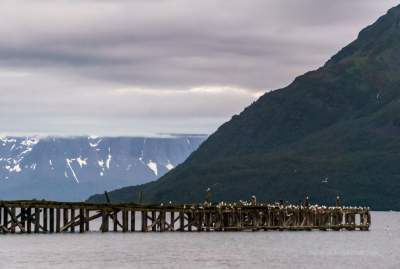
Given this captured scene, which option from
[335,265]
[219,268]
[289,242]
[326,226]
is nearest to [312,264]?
[335,265]

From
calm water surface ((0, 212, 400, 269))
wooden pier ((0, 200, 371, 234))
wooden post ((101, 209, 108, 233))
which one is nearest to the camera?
calm water surface ((0, 212, 400, 269))

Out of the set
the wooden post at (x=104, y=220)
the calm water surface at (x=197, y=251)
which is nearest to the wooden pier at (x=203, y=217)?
the wooden post at (x=104, y=220)

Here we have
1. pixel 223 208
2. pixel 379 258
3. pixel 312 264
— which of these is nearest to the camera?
pixel 312 264

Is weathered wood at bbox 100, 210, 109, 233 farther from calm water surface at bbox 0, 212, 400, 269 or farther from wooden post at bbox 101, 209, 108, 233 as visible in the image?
calm water surface at bbox 0, 212, 400, 269

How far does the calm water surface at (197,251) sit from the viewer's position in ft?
399

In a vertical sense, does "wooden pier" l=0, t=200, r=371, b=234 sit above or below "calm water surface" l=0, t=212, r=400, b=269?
above

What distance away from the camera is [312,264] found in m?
124

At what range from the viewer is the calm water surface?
12175cm

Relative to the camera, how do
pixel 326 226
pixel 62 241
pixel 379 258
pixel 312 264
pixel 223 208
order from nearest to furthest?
pixel 312 264 < pixel 379 258 < pixel 62 241 < pixel 223 208 < pixel 326 226

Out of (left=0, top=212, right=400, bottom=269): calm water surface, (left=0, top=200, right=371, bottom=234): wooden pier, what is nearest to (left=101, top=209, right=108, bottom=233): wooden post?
(left=0, top=200, right=371, bottom=234): wooden pier

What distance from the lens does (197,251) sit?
13925 centimetres

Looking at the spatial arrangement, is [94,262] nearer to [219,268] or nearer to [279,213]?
[219,268]

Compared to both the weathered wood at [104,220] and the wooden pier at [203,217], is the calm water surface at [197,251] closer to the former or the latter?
the weathered wood at [104,220]

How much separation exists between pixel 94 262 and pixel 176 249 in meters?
23.5
